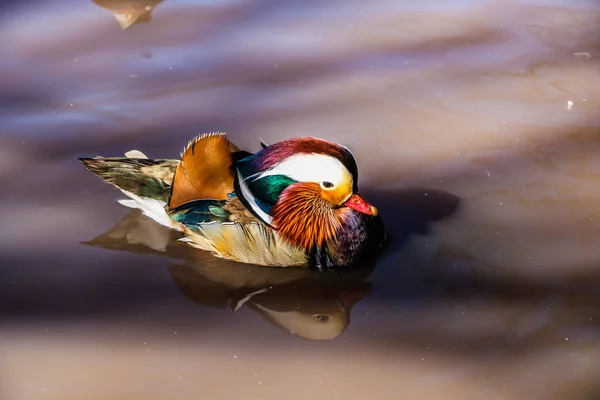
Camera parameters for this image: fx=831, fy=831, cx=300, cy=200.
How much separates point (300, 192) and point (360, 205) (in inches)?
8.9

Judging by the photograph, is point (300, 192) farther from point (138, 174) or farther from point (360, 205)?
point (138, 174)

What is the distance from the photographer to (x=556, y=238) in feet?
10.6

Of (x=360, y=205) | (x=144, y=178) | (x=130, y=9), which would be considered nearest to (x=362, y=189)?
(x=360, y=205)

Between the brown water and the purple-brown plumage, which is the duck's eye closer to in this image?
the brown water

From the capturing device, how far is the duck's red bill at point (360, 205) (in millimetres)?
2973

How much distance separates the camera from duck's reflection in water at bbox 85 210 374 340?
2.87 metres

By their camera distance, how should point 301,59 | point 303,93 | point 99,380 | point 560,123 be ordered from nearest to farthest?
point 99,380
point 560,123
point 303,93
point 301,59

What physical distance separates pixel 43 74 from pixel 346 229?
213 cm

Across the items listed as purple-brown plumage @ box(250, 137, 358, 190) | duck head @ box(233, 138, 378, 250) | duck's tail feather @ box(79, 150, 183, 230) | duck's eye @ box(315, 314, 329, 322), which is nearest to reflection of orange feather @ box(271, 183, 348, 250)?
duck head @ box(233, 138, 378, 250)

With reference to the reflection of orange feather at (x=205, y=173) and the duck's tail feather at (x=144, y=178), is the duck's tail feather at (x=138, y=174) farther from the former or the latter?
the reflection of orange feather at (x=205, y=173)

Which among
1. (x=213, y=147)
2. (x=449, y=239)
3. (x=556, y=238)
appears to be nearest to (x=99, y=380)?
(x=213, y=147)

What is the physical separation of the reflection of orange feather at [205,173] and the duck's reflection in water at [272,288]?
0.25m

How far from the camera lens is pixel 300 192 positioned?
9.96 ft

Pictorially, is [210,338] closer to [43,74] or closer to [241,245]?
[241,245]
